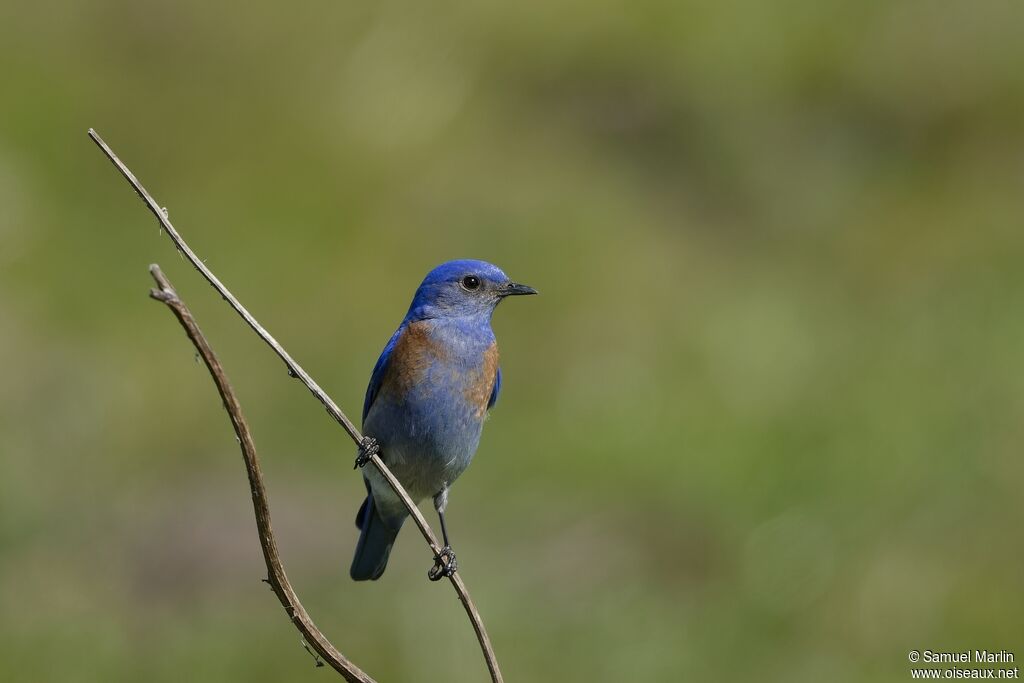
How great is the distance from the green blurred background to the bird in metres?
2.51

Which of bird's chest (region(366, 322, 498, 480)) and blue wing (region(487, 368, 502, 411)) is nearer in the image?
bird's chest (region(366, 322, 498, 480))

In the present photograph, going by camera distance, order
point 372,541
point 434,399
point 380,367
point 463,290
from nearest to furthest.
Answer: point 434,399 → point 463,290 → point 380,367 → point 372,541

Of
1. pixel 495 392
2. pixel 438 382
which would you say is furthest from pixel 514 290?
pixel 495 392

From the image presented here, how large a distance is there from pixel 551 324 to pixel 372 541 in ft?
18.2

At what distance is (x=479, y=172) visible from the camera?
36.2 feet

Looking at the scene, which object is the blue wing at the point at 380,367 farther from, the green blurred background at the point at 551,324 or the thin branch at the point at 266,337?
the green blurred background at the point at 551,324

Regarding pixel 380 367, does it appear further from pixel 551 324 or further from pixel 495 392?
pixel 551 324

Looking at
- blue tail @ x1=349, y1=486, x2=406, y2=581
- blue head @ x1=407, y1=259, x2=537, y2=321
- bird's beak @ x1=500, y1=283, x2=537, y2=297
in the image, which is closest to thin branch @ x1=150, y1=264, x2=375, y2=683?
bird's beak @ x1=500, y1=283, x2=537, y2=297

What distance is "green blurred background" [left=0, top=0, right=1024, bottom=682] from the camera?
764cm

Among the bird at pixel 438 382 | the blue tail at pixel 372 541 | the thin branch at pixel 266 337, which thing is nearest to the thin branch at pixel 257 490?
the thin branch at pixel 266 337

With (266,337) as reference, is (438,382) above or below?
above

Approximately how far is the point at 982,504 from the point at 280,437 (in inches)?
191

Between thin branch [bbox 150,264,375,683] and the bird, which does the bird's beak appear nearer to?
the bird

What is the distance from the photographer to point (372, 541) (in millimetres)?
4898
